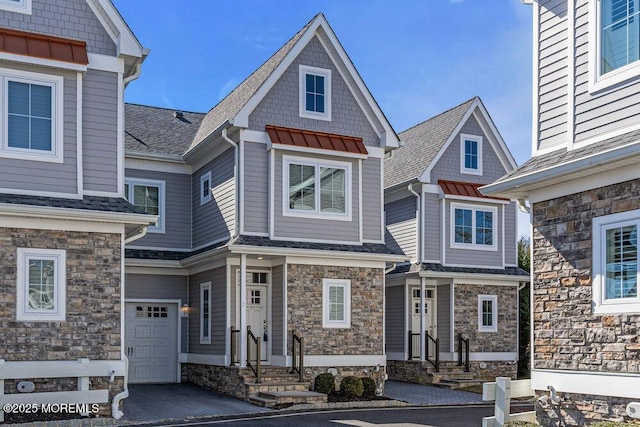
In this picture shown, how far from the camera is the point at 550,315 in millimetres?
11703

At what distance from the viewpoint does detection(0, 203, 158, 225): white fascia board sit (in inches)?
562

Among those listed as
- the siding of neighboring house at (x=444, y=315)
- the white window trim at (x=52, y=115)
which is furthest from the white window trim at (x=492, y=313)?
the white window trim at (x=52, y=115)

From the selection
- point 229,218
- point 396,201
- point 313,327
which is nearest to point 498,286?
point 396,201

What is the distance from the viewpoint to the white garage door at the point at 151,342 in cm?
2180

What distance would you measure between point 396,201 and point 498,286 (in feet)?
14.9

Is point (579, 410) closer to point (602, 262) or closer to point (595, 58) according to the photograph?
point (602, 262)

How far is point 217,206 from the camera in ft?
69.5

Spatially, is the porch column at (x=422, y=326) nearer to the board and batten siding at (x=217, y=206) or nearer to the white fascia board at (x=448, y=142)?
the white fascia board at (x=448, y=142)

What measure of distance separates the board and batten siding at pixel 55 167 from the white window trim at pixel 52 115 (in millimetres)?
70

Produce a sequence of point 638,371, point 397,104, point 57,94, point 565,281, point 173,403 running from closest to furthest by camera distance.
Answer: point 638,371, point 565,281, point 57,94, point 173,403, point 397,104

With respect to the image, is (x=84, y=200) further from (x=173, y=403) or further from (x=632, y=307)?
(x=632, y=307)

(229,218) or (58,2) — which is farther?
(229,218)

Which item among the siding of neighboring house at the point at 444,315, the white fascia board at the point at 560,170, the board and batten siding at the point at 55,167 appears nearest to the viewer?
the white fascia board at the point at 560,170

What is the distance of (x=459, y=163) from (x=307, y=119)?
7215 millimetres
